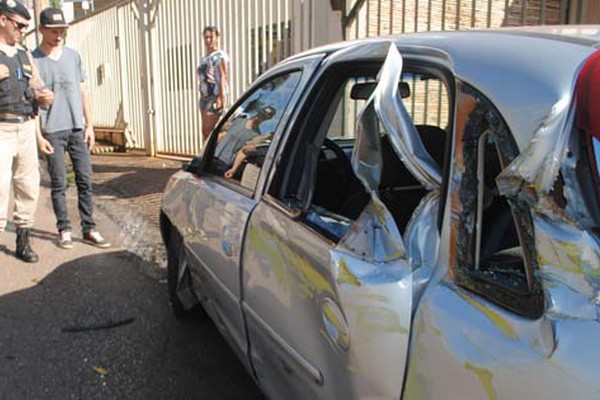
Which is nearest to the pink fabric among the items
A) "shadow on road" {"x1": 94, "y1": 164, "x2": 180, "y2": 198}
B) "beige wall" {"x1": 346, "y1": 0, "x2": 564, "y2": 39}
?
"beige wall" {"x1": 346, "y1": 0, "x2": 564, "y2": 39}

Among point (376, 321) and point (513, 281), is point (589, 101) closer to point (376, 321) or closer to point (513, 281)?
point (513, 281)

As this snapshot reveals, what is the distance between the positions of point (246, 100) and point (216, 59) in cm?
456

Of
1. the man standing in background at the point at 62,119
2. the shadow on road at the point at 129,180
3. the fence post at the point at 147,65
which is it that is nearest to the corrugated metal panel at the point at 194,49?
the fence post at the point at 147,65

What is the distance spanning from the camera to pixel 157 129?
1065 centimetres

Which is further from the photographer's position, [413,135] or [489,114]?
[413,135]

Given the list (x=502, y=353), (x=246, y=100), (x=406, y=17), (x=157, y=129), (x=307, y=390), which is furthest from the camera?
(x=157, y=129)

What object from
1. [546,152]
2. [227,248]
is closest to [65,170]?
[227,248]

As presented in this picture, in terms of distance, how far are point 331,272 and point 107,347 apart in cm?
229

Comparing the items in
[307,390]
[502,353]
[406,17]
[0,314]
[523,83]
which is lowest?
[0,314]

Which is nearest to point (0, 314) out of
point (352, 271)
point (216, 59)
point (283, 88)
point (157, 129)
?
point (283, 88)

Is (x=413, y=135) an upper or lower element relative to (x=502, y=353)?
upper

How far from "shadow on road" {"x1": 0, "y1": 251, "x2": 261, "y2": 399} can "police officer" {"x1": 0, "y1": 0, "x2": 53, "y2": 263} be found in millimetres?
688

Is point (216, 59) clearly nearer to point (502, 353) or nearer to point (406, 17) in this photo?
point (406, 17)

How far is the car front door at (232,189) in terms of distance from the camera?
2.39 m
